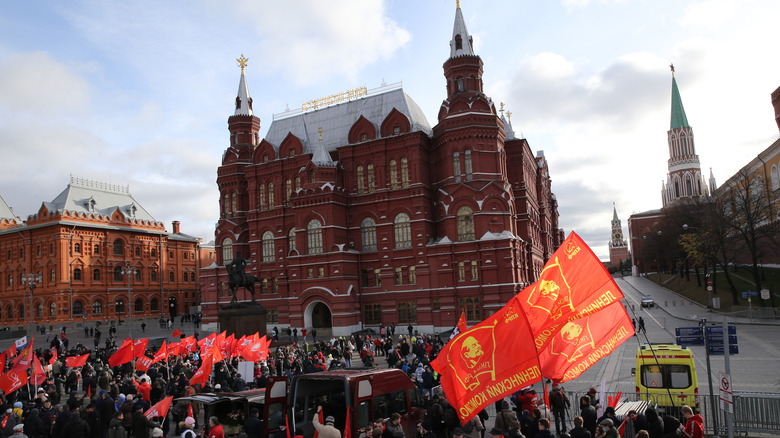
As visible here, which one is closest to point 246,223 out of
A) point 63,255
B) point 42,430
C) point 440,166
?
point 440,166

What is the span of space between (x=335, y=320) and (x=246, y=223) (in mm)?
17027

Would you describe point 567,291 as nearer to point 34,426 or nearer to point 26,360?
point 34,426

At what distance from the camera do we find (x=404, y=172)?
49.1 m

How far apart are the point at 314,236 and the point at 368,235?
4.80 m

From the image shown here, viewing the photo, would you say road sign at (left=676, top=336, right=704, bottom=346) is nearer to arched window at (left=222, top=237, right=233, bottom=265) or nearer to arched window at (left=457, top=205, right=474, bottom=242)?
arched window at (left=457, top=205, right=474, bottom=242)

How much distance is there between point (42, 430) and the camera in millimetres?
12961

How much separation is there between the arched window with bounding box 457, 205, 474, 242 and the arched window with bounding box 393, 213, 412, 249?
4.65 meters

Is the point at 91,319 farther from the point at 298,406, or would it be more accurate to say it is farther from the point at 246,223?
the point at 298,406

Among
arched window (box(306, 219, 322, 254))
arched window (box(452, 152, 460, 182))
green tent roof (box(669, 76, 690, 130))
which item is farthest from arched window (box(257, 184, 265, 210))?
green tent roof (box(669, 76, 690, 130))

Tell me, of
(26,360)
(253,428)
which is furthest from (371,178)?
(253,428)

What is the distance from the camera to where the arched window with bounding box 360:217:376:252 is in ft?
164

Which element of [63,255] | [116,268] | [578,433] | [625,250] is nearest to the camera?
[578,433]

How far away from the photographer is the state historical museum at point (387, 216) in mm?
45188

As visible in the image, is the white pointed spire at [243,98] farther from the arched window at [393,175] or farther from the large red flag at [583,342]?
the large red flag at [583,342]
